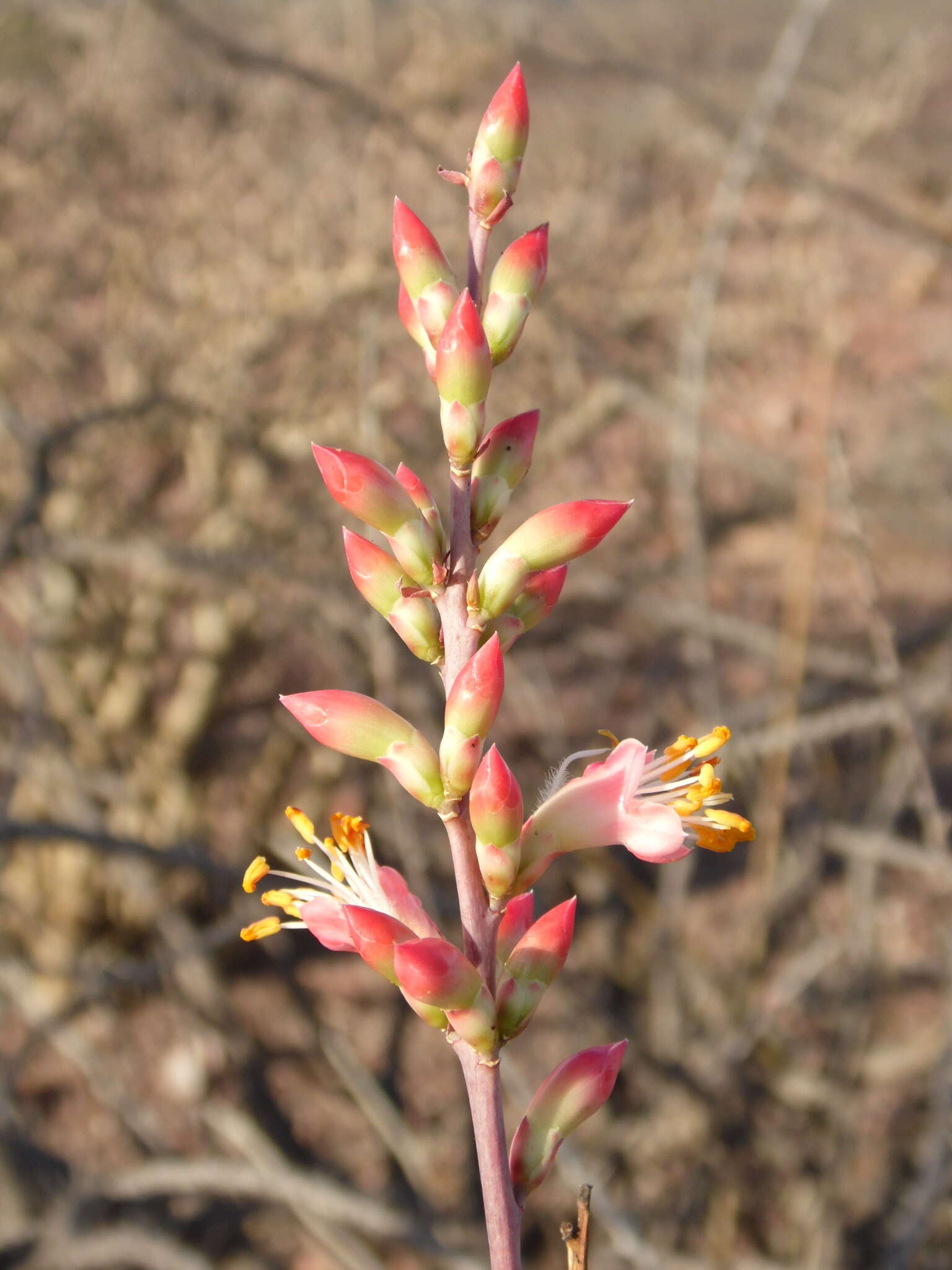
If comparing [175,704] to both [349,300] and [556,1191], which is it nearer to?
[349,300]

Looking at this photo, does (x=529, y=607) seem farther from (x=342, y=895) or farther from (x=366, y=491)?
(x=342, y=895)

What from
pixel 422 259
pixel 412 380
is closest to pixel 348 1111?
pixel 412 380

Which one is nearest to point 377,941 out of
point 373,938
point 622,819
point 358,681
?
point 373,938

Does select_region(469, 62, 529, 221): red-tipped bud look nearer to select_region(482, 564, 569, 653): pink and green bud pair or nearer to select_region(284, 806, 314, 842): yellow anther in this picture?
select_region(482, 564, 569, 653): pink and green bud pair

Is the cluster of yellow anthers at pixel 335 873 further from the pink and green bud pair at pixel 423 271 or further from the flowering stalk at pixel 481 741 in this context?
the pink and green bud pair at pixel 423 271

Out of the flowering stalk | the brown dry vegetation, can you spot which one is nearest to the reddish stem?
the flowering stalk

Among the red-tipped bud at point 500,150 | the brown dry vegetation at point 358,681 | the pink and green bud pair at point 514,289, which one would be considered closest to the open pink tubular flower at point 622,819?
the pink and green bud pair at point 514,289

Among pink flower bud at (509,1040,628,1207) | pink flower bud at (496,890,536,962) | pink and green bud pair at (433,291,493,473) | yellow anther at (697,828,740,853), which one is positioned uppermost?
pink and green bud pair at (433,291,493,473)
